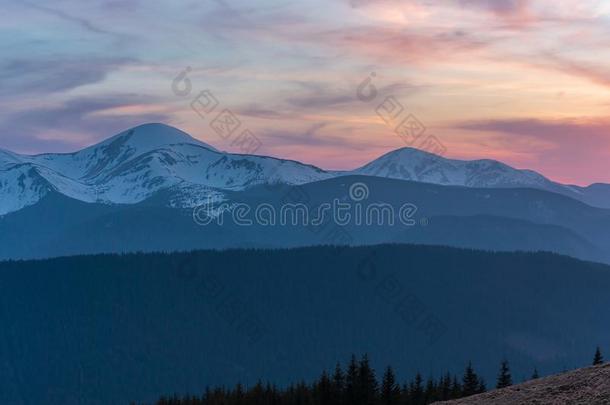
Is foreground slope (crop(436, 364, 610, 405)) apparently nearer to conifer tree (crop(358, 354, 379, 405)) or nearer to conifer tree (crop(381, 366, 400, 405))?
conifer tree (crop(358, 354, 379, 405))

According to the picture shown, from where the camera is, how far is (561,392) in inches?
2040

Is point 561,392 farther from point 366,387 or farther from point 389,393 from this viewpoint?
point 389,393

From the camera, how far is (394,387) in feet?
333

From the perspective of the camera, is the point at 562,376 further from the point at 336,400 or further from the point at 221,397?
the point at 221,397

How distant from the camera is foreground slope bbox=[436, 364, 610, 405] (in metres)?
49.2

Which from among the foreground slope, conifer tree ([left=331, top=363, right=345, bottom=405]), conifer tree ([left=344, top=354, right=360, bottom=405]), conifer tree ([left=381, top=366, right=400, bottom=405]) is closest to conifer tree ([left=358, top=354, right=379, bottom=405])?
conifer tree ([left=344, top=354, right=360, bottom=405])

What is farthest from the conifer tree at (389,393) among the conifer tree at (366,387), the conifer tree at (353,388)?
the conifer tree at (353,388)

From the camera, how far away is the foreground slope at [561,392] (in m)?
49.2

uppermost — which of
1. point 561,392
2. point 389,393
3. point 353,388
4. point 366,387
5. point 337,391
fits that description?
point 561,392

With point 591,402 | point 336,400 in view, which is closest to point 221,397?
point 336,400

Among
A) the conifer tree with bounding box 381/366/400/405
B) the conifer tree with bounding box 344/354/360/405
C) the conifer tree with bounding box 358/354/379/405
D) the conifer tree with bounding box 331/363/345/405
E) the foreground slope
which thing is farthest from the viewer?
the conifer tree with bounding box 331/363/345/405

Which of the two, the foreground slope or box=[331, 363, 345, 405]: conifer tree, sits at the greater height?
the foreground slope

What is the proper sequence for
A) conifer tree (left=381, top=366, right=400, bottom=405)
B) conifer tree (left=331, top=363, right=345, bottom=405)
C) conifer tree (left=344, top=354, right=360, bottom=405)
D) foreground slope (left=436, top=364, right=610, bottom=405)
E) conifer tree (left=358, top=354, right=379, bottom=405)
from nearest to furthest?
1. foreground slope (left=436, top=364, right=610, bottom=405)
2. conifer tree (left=358, top=354, right=379, bottom=405)
3. conifer tree (left=344, top=354, right=360, bottom=405)
4. conifer tree (left=381, top=366, right=400, bottom=405)
5. conifer tree (left=331, top=363, right=345, bottom=405)

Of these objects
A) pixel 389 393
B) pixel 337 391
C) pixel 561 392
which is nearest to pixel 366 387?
pixel 389 393
